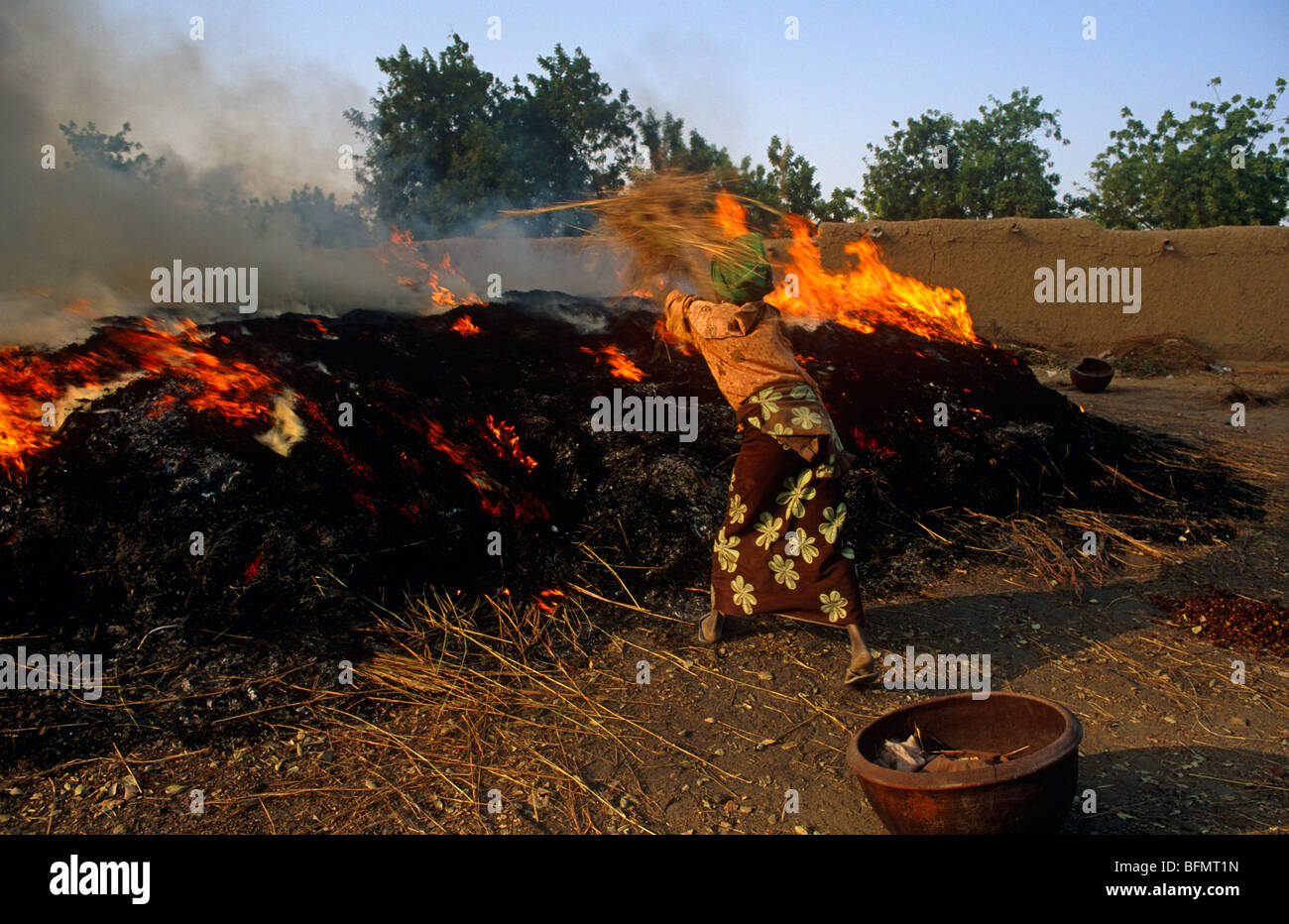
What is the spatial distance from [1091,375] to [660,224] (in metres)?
7.66

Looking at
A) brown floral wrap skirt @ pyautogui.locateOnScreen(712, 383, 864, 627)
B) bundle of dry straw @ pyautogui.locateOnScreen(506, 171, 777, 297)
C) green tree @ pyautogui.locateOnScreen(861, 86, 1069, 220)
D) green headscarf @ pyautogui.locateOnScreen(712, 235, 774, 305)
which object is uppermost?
green tree @ pyautogui.locateOnScreen(861, 86, 1069, 220)

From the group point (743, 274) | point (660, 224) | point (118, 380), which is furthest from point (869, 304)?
point (118, 380)

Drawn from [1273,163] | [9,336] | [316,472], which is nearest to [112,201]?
→ [9,336]

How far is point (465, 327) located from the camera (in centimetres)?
571

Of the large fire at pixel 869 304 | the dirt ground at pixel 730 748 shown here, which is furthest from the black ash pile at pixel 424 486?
the large fire at pixel 869 304

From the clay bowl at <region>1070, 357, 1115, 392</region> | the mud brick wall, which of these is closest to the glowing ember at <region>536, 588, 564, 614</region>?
the clay bowl at <region>1070, 357, 1115, 392</region>

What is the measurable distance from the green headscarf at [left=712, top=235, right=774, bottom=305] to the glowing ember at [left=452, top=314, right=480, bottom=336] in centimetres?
252

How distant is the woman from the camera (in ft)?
11.2

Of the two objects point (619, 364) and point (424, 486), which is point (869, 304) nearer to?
point (619, 364)

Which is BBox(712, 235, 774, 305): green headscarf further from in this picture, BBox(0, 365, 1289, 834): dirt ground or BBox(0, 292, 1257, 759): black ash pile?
BBox(0, 365, 1289, 834): dirt ground

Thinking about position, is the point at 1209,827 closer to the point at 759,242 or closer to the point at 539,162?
the point at 759,242

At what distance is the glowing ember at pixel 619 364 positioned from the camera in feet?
17.9

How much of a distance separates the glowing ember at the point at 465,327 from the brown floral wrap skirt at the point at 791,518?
269cm

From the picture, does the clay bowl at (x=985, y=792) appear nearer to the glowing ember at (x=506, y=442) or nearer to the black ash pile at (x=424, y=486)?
the black ash pile at (x=424, y=486)
